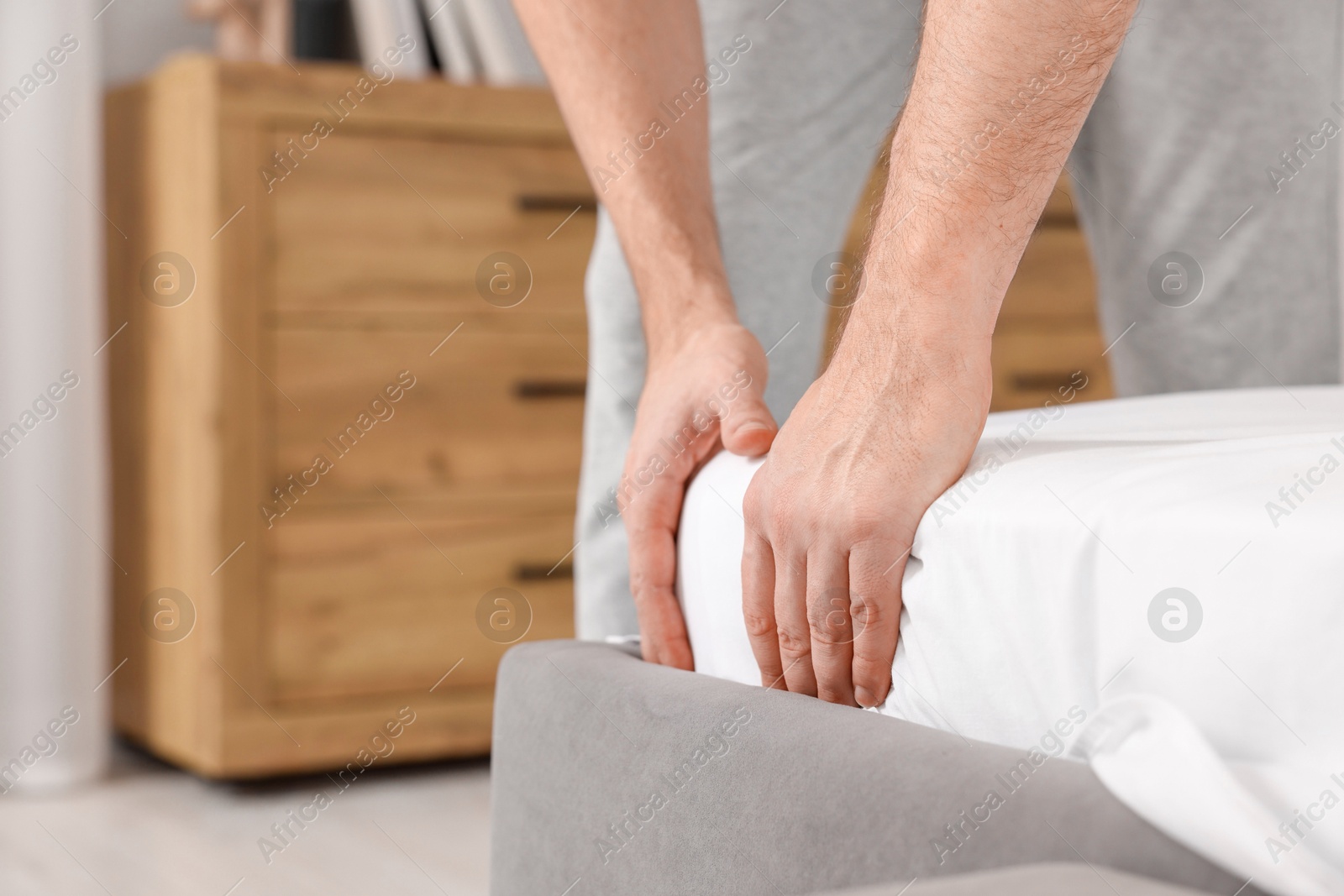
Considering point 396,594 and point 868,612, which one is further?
point 396,594

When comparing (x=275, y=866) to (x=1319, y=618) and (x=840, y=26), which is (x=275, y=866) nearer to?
(x=840, y=26)

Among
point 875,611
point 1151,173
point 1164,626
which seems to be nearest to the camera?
point 1164,626

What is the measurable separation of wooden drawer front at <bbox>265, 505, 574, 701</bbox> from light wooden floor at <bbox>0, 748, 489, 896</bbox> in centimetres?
15

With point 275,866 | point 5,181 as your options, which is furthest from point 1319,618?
point 5,181

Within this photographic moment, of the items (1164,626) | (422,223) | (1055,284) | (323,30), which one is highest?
(1164,626)

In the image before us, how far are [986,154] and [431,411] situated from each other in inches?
55.5

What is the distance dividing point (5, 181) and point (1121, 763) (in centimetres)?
181

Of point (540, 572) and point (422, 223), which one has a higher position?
point (422, 223)

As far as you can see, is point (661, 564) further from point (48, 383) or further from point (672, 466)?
point (48, 383)

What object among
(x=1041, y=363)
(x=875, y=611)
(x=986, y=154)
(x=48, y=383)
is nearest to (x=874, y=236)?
(x=986, y=154)

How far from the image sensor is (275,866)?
149cm

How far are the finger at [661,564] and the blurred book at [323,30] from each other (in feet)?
5.18

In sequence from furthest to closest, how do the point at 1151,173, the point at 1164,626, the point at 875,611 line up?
the point at 1151,173, the point at 875,611, the point at 1164,626

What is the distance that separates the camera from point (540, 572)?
1996mm
